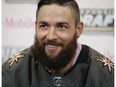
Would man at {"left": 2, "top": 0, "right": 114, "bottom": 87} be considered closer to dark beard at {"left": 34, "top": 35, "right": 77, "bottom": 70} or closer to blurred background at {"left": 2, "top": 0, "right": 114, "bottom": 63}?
dark beard at {"left": 34, "top": 35, "right": 77, "bottom": 70}

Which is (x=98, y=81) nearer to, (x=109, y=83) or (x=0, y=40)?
(x=109, y=83)

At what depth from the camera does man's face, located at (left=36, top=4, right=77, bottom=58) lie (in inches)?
30.7

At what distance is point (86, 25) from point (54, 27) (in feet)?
1.68

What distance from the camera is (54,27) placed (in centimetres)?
78

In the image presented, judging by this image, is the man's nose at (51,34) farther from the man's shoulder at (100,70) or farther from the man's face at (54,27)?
the man's shoulder at (100,70)

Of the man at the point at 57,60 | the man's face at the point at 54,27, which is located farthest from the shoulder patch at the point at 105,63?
the man's face at the point at 54,27

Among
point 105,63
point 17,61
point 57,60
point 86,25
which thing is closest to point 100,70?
point 105,63

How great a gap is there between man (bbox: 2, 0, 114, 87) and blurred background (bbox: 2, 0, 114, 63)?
20 centimetres

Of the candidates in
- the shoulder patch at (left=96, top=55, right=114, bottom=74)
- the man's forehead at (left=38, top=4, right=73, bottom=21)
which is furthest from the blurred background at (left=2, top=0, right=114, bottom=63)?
the man's forehead at (left=38, top=4, right=73, bottom=21)

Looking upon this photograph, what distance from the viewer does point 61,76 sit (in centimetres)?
84

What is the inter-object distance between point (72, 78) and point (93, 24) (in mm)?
504

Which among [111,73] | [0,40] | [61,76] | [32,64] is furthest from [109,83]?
[0,40]

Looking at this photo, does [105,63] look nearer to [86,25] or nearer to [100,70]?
[100,70]

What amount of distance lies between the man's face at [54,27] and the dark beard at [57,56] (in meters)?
0.02
